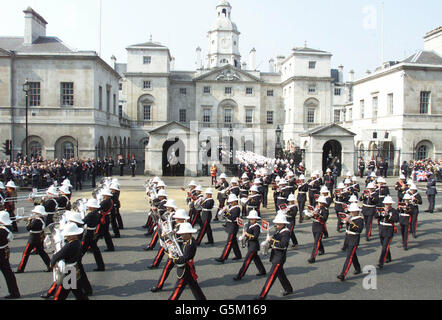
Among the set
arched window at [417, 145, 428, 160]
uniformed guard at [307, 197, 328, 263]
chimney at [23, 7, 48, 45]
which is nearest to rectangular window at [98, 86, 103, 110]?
chimney at [23, 7, 48, 45]

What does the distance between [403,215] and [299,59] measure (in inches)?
1808

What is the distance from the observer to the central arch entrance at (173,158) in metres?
31.9

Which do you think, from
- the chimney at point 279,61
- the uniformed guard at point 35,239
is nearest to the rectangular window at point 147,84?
the chimney at point 279,61

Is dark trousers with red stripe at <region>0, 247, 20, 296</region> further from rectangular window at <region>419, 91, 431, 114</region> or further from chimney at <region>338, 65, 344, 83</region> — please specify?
chimney at <region>338, 65, 344, 83</region>

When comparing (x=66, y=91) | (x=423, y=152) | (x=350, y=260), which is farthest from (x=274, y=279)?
(x=423, y=152)

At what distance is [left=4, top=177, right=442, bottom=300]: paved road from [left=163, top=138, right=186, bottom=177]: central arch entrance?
1854 cm

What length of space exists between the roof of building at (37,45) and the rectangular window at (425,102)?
30636 millimetres

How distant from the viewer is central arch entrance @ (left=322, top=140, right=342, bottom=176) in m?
33.5

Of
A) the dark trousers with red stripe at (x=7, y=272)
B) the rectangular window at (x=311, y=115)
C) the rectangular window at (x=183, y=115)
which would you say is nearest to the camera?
the dark trousers with red stripe at (x=7, y=272)

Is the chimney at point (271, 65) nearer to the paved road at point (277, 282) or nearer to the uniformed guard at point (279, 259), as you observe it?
the paved road at point (277, 282)

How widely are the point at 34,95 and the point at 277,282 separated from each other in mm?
29391

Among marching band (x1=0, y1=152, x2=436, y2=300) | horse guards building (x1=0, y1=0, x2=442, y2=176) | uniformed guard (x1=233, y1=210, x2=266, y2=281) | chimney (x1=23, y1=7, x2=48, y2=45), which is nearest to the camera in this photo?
marching band (x1=0, y1=152, x2=436, y2=300)

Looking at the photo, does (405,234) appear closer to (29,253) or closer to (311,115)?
(29,253)
